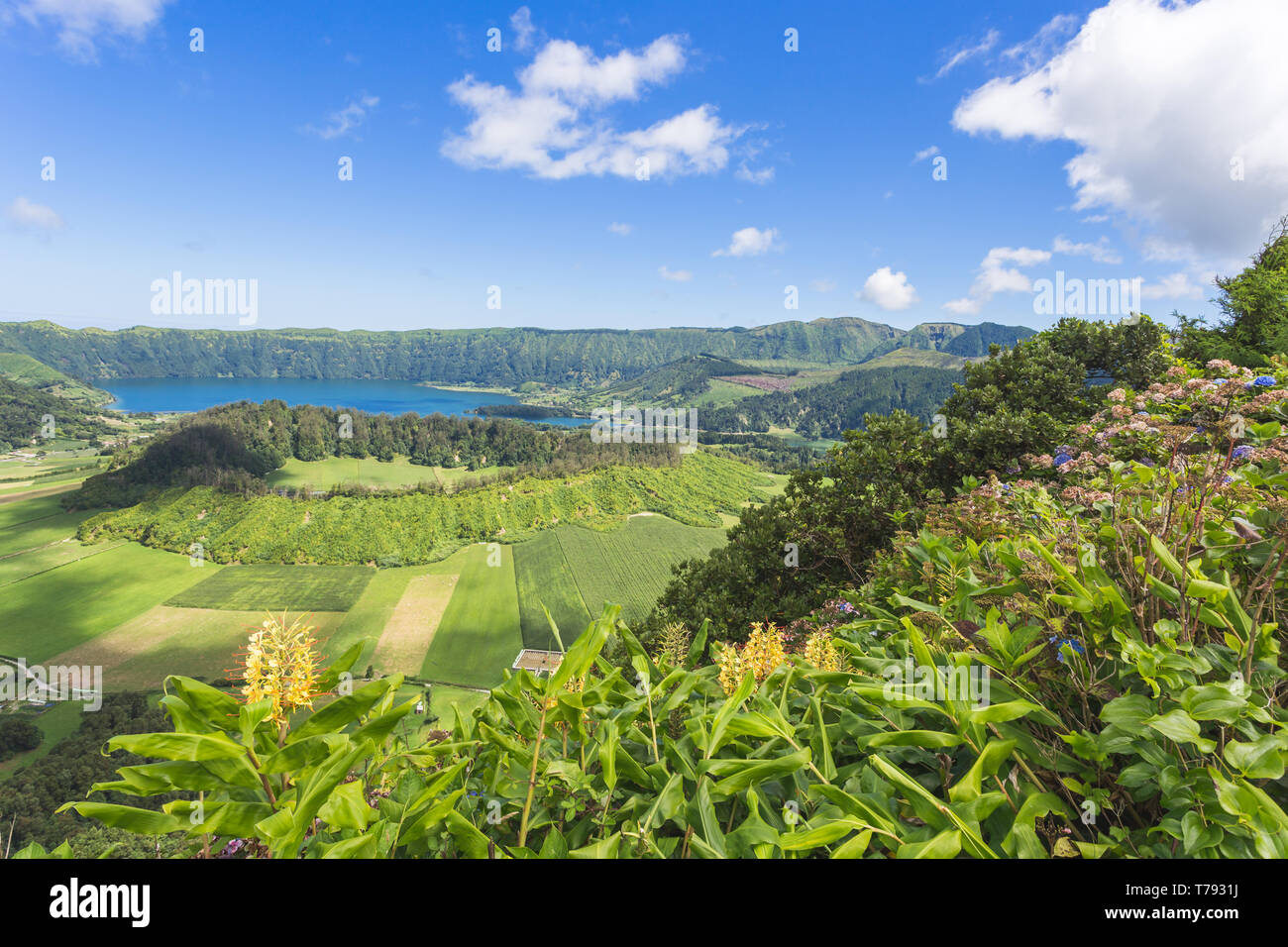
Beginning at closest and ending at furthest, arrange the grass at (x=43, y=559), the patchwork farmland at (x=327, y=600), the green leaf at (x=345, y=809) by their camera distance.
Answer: the green leaf at (x=345, y=809) < the patchwork farmland at (x=327, y=600) < the grass at (x=43, y=559)

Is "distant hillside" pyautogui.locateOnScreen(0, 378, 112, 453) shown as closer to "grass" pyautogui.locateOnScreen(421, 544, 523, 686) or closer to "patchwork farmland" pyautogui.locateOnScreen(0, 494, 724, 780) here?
"patchwork farmland" pyautogui.locateOnScreen(0, 494, 724, 780)

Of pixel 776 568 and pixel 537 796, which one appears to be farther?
pixel 776 568

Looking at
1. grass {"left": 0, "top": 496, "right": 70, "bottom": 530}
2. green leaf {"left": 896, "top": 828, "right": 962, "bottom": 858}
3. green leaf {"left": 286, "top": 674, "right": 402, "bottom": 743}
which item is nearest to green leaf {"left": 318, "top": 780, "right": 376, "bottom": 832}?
green leaf {"left": 286, "top": 674, "right": 402, "bottom": 743}

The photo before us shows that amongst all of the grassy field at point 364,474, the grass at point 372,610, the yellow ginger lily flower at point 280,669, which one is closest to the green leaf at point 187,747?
the yellow ginger lily flower at point 280,669

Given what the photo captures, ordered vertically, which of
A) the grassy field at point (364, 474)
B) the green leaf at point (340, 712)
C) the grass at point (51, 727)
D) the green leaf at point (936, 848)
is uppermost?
the green leaf at point (340, 712)

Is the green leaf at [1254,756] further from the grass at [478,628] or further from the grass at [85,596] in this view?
the grass at [85,596]
